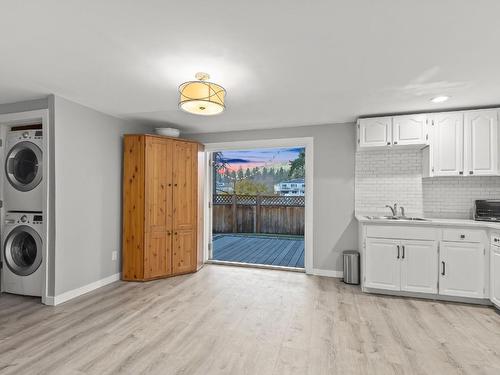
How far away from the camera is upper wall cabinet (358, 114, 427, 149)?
137 inches

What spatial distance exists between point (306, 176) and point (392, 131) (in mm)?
1354

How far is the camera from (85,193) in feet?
11.3

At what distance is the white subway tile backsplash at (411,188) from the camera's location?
3643mm

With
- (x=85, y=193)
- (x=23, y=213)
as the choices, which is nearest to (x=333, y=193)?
(x=85, y=193)

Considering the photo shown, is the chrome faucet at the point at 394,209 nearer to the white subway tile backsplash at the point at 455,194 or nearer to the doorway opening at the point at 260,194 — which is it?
the white subway tile backsplash at the point at 455,194

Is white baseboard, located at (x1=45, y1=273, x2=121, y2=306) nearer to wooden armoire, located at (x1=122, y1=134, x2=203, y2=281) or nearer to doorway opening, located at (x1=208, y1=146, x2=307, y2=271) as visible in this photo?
wooden armoire, located at (x1=122, y1=134, x2=203, y2=281)

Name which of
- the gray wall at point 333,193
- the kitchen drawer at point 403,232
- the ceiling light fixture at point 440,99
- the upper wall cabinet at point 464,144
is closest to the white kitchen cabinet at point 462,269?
the kitchen drawer at point 403,232

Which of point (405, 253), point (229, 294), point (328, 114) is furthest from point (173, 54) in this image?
point (405, 253)

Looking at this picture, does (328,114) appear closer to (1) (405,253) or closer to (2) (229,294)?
(1) (405,253)

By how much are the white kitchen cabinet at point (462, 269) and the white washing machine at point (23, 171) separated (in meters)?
4.88

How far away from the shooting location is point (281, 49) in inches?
81.0

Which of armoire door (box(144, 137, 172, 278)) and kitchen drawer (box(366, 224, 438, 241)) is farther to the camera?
armoire door (box(144, 137, 172, 278))

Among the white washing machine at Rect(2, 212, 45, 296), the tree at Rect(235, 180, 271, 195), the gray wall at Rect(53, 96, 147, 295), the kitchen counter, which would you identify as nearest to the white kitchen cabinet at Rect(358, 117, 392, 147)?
the kitchen counter

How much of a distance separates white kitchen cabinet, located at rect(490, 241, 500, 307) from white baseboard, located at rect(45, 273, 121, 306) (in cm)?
472
